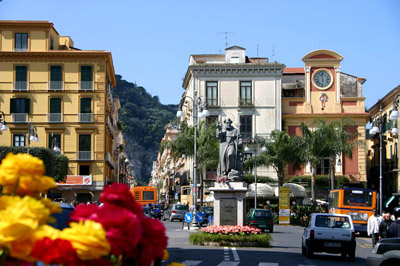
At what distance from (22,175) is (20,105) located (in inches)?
2352

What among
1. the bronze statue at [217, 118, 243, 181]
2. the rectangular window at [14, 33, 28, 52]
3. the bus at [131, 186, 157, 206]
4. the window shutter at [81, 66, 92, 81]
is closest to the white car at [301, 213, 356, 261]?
the bronze statue at [217, 118, 243, 181]

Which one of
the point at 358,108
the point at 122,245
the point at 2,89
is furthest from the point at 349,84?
the point at 122,245

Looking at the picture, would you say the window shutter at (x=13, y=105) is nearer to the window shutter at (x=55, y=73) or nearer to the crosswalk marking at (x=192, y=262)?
the window shutter at (x=55, y=73)

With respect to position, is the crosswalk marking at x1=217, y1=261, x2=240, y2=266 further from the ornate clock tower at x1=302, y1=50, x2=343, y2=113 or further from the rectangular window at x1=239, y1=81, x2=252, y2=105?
the ornate clock tower at x1=302, y1=50, x2=343, y2=113

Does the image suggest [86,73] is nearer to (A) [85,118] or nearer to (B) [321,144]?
(A) [85,118]

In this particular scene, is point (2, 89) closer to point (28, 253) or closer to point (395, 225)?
point (395, 225)

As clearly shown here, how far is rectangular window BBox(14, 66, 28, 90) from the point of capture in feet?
203

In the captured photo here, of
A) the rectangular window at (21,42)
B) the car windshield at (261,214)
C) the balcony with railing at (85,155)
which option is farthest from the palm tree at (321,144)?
the rectangular window at (21,42)

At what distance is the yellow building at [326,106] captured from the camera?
230 feet

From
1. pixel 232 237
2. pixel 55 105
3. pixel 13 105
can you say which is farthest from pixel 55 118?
pixel 232 237

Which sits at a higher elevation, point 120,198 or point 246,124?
point 246,124

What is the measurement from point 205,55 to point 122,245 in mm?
69797

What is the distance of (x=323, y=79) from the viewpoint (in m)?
71.6

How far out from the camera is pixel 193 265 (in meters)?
18.1
